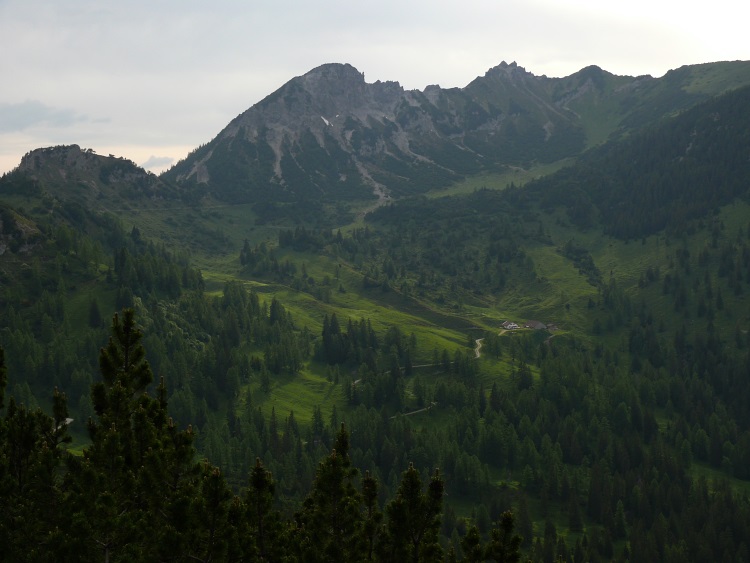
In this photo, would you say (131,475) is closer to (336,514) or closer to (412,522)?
(336,514)

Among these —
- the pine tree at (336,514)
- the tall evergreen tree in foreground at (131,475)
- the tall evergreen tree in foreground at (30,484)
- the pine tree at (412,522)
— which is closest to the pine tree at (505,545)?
the pine tree at (412,522)

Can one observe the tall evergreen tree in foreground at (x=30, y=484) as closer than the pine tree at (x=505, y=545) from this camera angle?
Yes

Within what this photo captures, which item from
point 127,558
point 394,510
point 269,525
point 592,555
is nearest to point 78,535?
point 127,558

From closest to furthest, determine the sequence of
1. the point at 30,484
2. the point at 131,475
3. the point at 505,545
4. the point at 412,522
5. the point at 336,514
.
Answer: the point at 505,545, the point at 30,484, the point at 131,475, the point at 412,522, the point at 336,514

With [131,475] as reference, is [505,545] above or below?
below

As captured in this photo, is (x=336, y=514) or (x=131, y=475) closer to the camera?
(x=131, y=475)

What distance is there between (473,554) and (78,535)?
80.4 ft

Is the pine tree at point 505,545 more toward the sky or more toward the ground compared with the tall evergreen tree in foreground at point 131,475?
more toward the ground

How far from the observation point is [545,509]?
189m

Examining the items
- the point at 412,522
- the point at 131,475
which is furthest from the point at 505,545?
the point at 131,475

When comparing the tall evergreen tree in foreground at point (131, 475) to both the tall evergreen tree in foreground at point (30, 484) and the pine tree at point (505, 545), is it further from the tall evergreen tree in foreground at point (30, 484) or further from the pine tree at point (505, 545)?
the pine tree at point (505, 545)

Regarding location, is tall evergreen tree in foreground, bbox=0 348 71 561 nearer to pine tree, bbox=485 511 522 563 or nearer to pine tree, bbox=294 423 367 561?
pine tree, bbox=294 423 367 561

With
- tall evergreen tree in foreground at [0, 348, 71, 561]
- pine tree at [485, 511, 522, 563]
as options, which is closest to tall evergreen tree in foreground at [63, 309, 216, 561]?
tall evergreen tree in foreground at [0, 348, 71, 561]

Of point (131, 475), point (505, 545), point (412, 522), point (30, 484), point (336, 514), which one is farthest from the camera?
point (336, 514)
